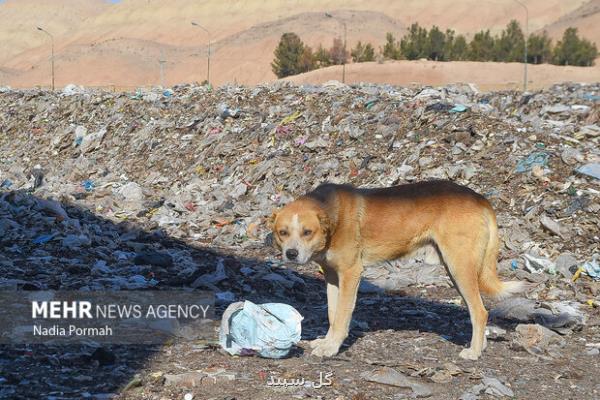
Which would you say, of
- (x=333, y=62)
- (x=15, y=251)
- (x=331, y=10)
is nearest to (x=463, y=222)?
(x=15, y=251)

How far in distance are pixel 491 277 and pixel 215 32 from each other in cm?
9820

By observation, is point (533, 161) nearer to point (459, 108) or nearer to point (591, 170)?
point (591, 170)

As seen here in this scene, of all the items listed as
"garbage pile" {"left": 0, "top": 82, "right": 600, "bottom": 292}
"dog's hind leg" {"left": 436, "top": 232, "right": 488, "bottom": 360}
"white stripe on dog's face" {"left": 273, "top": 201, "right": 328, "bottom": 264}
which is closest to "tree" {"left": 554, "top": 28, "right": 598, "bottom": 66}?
"garbage pile" {"left": 0, "top": 82, "right": 600, "bottom": 292}

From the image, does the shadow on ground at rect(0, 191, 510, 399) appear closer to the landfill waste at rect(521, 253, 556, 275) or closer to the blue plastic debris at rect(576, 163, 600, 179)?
the landfill waste at rect(521, 253, 556, 275)

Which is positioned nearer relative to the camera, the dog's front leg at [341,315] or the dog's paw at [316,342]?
the dog's front leg at [341,315]

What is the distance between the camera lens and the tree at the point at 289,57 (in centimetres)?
6181

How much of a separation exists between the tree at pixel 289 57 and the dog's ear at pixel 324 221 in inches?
2259

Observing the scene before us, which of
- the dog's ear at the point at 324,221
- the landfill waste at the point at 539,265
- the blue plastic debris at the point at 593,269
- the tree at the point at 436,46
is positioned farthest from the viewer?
the tree at the point at 436,46

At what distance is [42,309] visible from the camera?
20.4 feet

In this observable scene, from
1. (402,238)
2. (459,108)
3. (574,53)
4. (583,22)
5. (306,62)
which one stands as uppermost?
(583,22)

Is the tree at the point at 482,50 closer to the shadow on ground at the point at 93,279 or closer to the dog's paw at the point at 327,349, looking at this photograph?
the shadow on ground at the point at 93,279

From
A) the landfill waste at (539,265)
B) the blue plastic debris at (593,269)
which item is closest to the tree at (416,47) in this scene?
the landfill waste at (539,265)

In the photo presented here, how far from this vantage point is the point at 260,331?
5.00 meters

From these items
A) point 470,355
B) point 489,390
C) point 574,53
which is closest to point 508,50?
point 574,53
